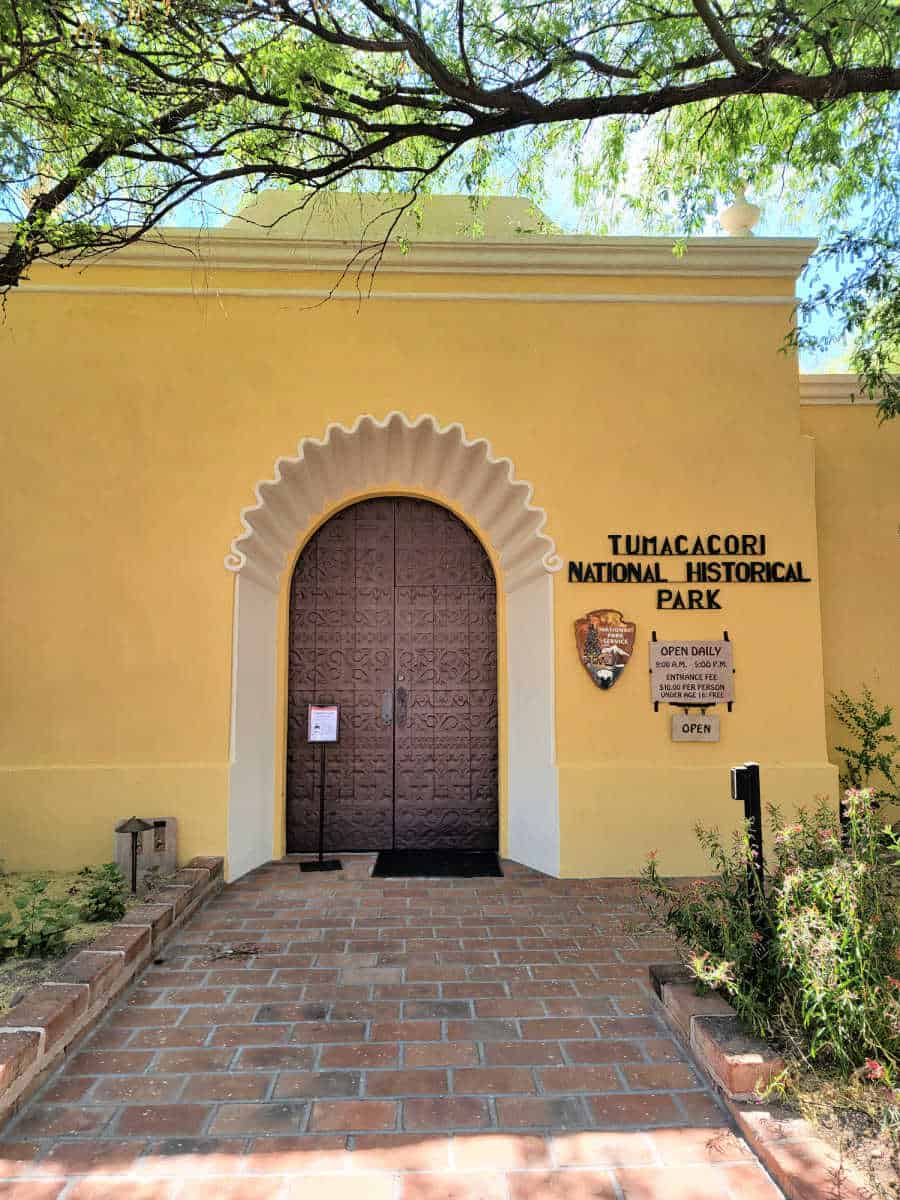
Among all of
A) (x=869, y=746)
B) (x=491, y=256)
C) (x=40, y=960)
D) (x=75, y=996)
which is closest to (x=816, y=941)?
(x=75, y=996)

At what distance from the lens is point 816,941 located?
263cm

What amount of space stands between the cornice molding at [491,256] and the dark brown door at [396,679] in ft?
6.52

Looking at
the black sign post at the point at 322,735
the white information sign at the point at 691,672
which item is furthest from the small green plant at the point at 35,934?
the white information sign at the point at 691,672

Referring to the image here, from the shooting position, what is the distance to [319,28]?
12.5 feet

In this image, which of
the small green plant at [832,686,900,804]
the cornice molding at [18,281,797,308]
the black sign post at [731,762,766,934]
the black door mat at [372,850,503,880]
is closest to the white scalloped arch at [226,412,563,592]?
the cornice molding at [18,281,797,308]

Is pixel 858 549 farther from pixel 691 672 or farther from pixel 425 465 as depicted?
pixel 425 465

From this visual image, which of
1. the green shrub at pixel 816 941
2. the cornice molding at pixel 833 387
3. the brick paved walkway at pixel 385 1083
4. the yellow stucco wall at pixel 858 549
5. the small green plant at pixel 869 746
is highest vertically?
the cornice molding at pixel 833 387

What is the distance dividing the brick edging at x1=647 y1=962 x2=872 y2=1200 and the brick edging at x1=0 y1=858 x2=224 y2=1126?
256cm

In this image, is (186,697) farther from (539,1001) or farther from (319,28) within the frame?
(319,28)

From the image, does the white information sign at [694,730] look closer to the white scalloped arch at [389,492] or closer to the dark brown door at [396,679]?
the white scalloped arch at [389,492]

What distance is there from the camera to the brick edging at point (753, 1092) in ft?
7.11

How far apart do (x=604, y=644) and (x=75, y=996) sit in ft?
13.2

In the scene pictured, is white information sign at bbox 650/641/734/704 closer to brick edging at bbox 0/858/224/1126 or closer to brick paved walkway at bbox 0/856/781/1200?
brick paved walkway at bbox 0/856/781/1200

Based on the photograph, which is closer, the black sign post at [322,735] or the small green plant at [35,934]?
the small green plant at [35,934]
